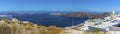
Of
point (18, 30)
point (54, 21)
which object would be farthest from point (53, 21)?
point (18, 30)

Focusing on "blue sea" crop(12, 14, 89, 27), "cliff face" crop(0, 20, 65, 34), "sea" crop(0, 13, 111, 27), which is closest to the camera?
"cliff face" crop(0, 20, 65, 34)

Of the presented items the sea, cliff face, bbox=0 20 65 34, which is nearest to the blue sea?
the sea

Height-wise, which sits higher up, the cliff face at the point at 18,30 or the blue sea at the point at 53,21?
the cliff face at the point at 18,30

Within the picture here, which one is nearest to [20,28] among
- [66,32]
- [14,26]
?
[14,26]

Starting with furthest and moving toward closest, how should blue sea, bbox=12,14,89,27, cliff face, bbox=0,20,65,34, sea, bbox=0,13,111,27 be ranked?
blue sea, bbox=12,14,89,27
sea, bbox=0,13,111,27
cliff face, bbox=0,20,65,34

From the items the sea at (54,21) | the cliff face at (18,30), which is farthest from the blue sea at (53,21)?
the cliff face at (18,30)

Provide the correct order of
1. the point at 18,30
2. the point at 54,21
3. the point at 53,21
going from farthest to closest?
1. the point at 54,21
2. the point at 53,21
3. the point at 18,30

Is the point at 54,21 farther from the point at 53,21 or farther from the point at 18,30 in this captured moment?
the point at 18,30

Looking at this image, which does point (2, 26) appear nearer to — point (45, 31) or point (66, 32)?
point (45, 31)

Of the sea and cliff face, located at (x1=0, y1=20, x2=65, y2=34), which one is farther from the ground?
cliff face, located at (x1=0, y1=20, x2=65, y2=34)

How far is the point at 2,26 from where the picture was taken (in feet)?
44.4

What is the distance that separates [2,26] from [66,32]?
9.38 feet

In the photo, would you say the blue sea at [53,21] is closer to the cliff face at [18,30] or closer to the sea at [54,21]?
the sea at [54,21]

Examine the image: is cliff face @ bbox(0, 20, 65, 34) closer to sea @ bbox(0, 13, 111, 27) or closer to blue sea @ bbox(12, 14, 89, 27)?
sea @ bbox(0, 13, 111, 27)
